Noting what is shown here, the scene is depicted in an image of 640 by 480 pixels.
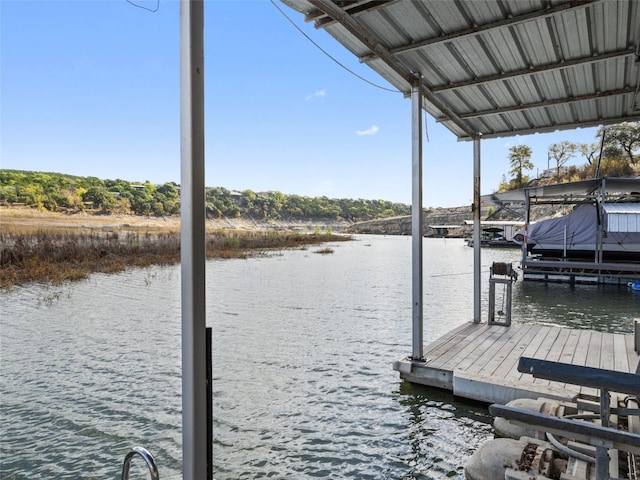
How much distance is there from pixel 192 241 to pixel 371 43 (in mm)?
2660

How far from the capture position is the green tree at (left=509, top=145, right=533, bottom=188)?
2377 inches

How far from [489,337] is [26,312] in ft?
31.8

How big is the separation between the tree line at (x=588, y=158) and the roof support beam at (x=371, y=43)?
34.4 m

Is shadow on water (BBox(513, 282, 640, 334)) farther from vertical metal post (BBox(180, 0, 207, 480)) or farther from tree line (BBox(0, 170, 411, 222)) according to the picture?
vertical metal post (BBox(180, 0, 207, 480))

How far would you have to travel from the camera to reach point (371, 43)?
10.5 ft

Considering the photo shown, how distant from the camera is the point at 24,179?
2448 cm

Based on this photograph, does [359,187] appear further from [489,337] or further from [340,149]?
[489,337]

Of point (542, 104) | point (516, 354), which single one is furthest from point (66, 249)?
point (542, 104)

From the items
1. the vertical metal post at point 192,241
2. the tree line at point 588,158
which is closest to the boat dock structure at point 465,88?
the vertical metal post at point 192,241

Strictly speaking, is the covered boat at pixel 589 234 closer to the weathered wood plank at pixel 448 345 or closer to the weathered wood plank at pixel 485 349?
the weathered wood plank at pixel 485 349

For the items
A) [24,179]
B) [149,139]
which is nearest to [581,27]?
[24,179]

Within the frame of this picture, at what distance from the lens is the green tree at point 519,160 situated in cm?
6038

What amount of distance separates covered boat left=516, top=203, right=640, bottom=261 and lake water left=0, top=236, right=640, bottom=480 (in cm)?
218

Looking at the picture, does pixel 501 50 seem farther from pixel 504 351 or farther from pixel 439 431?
pixel 439 431
